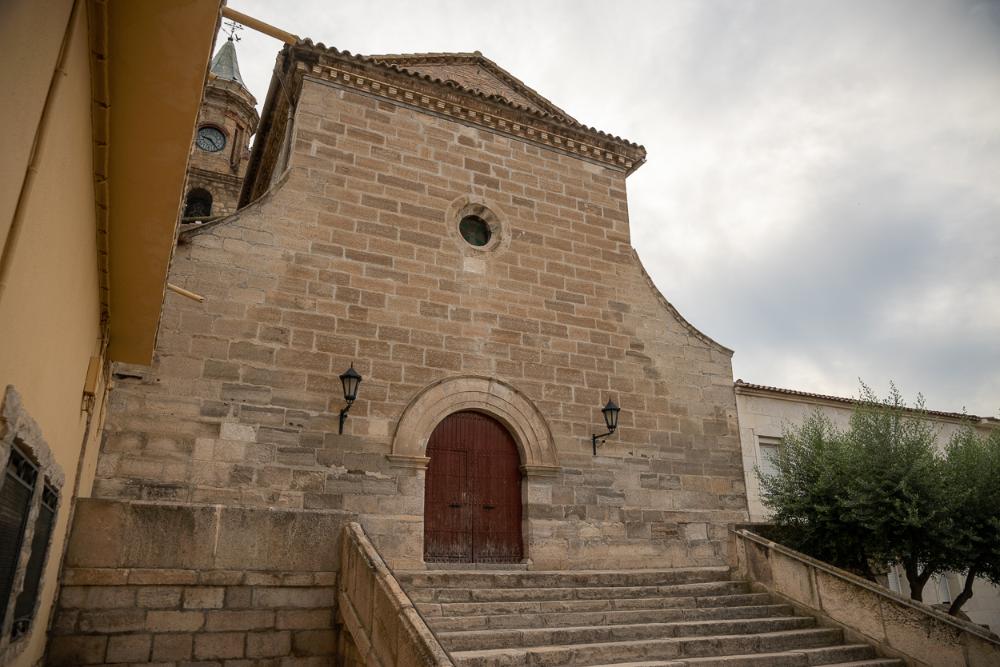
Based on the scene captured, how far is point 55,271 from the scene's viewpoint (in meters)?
3.35

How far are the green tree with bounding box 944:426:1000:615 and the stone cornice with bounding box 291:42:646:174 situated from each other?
22.9 ft

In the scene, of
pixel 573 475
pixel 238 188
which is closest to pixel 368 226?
pixel 573 475

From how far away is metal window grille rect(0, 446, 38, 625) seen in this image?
2.96 meters

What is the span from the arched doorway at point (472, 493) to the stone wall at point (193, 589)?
2.75m

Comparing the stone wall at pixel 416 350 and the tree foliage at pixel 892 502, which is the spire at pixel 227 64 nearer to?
the stone wall at pixel 416 350

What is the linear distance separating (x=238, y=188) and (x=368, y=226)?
14.3 metres

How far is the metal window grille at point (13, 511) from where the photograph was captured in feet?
9.72

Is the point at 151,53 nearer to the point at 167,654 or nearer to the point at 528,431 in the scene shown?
the point at 167,654

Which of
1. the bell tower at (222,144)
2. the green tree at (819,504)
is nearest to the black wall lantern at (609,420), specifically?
the green tree at (819,504)

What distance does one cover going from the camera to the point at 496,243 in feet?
34.0

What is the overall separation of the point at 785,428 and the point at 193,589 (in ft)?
32.9

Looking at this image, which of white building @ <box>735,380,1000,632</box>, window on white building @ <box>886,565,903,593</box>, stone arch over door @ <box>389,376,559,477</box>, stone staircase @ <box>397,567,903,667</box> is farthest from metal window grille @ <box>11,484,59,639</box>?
window on white building @ <box>886,565,903,593</box>

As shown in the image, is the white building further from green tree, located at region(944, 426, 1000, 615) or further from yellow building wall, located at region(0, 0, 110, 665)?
yellow building wall, located at region(0, 0, 110, 665)

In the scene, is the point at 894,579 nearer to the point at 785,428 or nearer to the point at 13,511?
the point at 785,428
